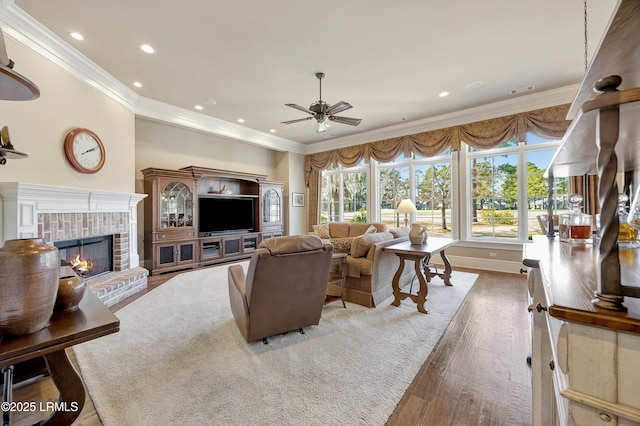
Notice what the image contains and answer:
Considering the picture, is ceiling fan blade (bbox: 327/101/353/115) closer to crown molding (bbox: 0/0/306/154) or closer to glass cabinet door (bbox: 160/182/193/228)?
crown molding (bbox: 0/0/306/154)

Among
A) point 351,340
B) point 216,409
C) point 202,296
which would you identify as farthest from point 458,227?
point 216,409

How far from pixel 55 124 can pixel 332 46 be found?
11.2ft

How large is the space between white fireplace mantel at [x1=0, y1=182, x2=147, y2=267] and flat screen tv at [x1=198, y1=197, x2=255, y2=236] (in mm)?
1942

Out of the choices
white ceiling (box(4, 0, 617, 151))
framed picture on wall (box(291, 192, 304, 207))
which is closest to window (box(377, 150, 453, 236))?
white ceiling (box(4, 0, 617, 151))

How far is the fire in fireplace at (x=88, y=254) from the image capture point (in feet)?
10.8

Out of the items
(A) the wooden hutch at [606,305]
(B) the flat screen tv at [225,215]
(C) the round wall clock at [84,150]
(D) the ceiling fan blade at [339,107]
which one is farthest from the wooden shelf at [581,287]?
(B) the flat screen tv at [225,215]

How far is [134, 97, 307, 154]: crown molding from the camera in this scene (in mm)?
4629

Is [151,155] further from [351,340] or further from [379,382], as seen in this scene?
[379,382]

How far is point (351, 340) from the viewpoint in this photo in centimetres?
238

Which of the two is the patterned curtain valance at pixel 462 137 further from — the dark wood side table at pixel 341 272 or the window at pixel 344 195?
the dark wood side table at pixel 341 272

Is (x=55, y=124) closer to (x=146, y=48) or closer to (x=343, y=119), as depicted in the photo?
(x=146, y=48)

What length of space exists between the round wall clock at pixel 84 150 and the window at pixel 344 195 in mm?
5049

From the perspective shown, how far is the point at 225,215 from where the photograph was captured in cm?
598

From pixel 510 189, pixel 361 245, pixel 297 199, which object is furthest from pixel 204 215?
pixel 510 189
